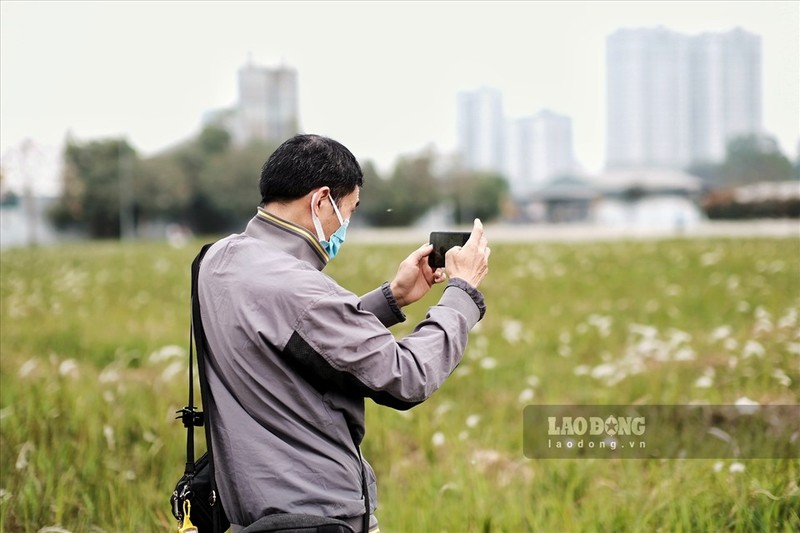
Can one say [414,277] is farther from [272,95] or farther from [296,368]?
[272,95]

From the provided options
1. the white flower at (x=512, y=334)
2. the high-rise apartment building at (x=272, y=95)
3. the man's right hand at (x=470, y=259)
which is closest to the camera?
the man's right hand at (x=470, y=259)

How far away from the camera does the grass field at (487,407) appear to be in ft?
13.1

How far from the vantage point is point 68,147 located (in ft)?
183

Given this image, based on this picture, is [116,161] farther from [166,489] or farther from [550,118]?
[166,489]

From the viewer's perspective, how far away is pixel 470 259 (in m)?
2.44

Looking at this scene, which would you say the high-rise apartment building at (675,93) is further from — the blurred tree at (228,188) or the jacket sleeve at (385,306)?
the jacket sleeve at (385,306)

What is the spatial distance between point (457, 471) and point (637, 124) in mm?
63501

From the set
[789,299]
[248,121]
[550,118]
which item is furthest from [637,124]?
[789,299]

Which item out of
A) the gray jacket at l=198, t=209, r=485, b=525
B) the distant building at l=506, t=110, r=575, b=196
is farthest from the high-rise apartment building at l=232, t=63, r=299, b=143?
the distant building at l=506, t=110, r=575, b=196

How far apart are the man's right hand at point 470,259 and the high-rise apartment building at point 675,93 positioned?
Result: 22.1m

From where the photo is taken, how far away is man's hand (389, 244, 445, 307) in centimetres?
273

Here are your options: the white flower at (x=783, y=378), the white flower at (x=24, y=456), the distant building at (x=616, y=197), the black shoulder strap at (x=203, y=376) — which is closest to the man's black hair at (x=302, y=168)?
the black shoulder strap at (x=203, y=376)

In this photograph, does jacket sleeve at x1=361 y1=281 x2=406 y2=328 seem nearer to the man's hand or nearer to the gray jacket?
the man's hand

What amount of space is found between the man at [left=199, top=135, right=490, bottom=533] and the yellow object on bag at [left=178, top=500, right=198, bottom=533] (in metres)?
0.12
